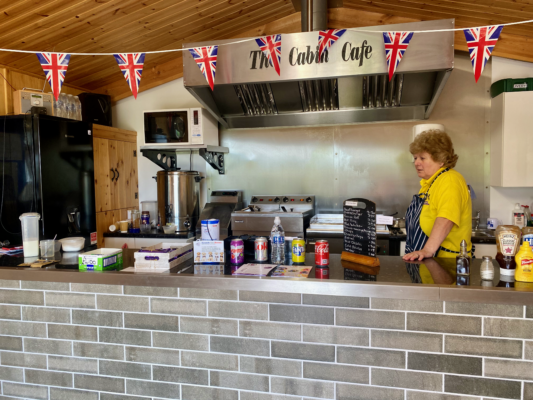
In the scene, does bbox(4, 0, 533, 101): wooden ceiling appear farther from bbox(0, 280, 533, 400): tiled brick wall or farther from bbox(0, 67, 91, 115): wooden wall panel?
bbox(0, 280, 533, 400): tiled brick wall

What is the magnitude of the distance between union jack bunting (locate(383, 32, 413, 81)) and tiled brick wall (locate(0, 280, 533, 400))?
6.91 ft

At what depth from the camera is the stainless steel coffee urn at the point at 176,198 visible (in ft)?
14.3

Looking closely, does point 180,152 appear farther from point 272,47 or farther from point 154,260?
point 154,260

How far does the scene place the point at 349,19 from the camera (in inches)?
163

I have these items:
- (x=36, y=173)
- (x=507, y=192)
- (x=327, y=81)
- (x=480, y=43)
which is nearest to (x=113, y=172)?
(x=36, y=173)

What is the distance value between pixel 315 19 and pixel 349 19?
0.65 m

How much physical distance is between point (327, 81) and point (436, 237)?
2251 millimetres

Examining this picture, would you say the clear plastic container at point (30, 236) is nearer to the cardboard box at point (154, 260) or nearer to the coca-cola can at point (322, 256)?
the cardboard box at point (154, 260)

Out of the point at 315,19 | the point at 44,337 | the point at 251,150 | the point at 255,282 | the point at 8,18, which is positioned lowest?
the point at 44,337

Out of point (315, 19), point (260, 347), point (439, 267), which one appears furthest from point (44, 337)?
point (315, 19)

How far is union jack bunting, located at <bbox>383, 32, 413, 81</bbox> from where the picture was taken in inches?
118

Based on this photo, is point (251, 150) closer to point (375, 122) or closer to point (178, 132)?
point (178, 132)

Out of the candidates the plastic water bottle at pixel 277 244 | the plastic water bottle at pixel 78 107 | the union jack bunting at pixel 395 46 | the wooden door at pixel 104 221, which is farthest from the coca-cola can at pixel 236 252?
the plastic water bottle at pixel 78 107

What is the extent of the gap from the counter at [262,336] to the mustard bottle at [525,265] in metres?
0.12
